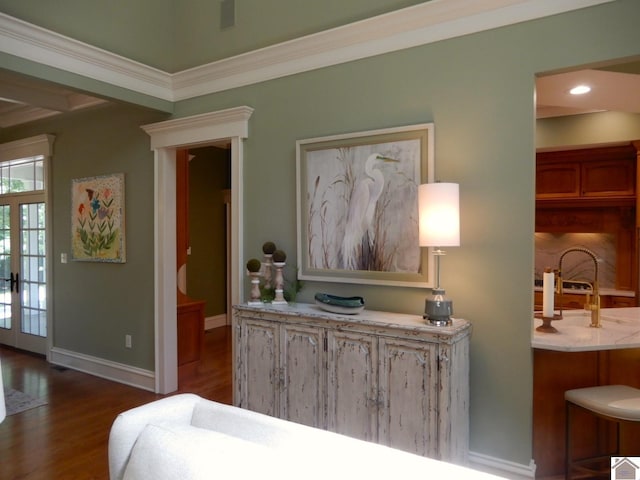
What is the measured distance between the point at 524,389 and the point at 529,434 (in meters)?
0.25

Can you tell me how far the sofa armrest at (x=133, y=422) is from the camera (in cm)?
151

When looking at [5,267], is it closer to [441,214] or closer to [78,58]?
[78,58]

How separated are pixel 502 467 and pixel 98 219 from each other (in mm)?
4198

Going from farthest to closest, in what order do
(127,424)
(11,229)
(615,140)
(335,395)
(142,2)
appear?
(11,229) < (615,140) < (142,2) < (335,395) < (127,424)

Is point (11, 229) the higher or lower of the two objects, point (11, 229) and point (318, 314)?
the higher

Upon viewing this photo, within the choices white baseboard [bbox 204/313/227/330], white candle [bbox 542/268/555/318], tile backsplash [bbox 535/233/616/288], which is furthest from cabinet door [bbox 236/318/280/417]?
white baseboard [bbox 204/313/227/330]

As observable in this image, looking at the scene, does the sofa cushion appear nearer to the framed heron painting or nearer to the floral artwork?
the framed heron painting

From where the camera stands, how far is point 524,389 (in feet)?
8.05

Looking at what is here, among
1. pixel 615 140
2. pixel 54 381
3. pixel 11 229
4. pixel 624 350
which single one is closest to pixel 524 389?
pixel 624 350

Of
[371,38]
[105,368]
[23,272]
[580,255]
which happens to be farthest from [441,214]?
[23,272]

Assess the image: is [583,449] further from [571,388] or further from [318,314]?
[318,314]

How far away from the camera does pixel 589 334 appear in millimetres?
2553

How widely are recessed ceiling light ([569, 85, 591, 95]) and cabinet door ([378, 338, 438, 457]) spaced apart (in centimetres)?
215

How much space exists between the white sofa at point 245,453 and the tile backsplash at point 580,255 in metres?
4.65
